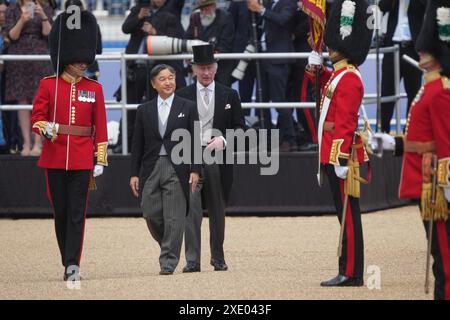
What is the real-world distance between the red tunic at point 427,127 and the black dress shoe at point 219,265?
2.98 metres

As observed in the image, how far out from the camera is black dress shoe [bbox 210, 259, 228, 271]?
11508 mm

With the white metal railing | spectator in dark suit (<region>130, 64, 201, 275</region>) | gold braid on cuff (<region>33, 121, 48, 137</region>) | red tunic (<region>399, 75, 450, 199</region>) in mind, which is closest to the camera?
red tunic (<region>399, 75, 450, 199</region>)

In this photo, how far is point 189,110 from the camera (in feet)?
37.8

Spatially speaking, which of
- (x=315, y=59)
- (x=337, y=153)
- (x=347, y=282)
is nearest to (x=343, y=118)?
(x=337, y=153)

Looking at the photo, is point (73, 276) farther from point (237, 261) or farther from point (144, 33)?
point (144, 33)

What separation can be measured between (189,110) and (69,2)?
8.10ft

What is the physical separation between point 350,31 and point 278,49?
5.30 metres

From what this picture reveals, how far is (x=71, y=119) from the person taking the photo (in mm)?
11047

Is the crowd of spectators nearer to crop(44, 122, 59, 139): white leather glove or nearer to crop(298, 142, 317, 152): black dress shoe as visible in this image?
crop(298, 142, 317, 152): black dress shoe

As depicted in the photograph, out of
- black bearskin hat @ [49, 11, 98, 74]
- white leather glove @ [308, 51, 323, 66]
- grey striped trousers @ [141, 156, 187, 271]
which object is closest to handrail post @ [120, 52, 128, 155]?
black bearskin hat @ [49, 11, 98, 74]

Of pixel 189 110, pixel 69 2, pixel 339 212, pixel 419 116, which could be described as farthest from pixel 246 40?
pixel 419 116

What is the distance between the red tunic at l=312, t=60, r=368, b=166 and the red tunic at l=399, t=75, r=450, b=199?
998 mm

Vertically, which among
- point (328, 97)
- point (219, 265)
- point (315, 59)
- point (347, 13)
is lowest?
point (219, 265)

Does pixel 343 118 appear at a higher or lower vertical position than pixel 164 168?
higher
